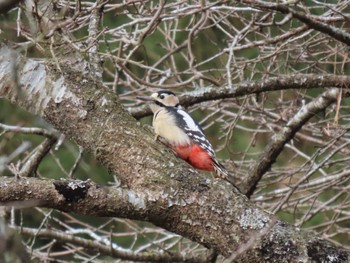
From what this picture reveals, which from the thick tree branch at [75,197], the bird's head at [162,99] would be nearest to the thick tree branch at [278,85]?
the bird's head at [162,99]

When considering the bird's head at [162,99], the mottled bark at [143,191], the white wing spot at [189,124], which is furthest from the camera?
the bird's head at [162,99]

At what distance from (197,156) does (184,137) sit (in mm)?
156

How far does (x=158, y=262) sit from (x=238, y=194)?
5.67 ft

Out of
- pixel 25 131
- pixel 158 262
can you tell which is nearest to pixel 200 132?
pixel 158 262

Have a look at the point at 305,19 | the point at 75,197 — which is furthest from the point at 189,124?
the point at 75,197

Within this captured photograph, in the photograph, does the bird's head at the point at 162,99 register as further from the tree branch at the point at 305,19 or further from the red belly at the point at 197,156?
the tree branch at the point at 305,19

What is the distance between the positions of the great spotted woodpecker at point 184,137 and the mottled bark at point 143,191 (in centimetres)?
140

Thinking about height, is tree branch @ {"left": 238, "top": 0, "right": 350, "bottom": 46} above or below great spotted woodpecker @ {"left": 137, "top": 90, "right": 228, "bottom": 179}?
above

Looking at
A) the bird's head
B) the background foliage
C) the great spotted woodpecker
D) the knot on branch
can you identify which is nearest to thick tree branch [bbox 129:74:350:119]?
the background foliage

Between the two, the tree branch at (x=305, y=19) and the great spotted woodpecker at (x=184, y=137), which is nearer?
the tree branch at (x=305, y=19)

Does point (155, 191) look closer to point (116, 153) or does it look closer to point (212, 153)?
point (116, 153)

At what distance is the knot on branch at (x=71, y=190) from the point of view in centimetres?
335

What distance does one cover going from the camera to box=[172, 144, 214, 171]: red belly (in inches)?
209

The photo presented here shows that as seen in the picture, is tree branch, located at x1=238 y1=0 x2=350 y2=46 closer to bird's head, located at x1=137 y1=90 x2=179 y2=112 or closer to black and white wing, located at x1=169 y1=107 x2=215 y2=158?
black and white wing, located at x1=169 y1=107 x2=215 y2=158
